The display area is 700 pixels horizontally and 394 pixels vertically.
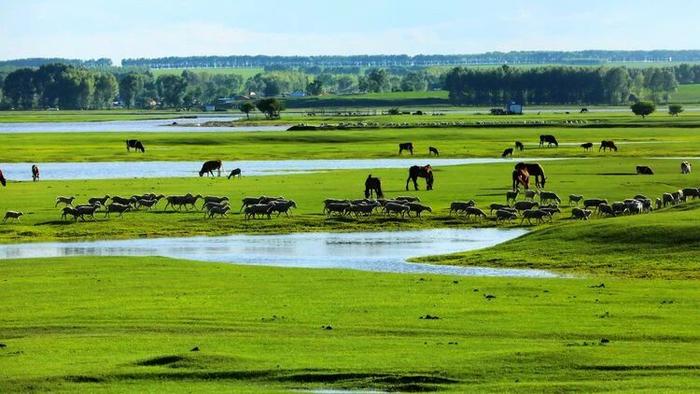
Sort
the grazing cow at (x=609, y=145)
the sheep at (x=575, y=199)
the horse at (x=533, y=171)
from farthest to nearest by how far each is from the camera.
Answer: the grazing cow at (x=609, y=145) < the horse at (x=533, y=171) < the sheep at (x=575, y=199)

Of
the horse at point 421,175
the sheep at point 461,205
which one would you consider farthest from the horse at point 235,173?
the sheep at point 461,205

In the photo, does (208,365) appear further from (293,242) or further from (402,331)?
(293,242)

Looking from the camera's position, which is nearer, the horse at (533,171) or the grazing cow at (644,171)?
the horse at (533,171)

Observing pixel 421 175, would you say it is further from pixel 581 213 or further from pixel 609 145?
pixel 609 145

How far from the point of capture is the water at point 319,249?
39.6 m

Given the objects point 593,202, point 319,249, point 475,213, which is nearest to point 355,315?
point 319,249

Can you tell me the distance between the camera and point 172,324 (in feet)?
93.9

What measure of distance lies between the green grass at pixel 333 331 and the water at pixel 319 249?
2.62 m

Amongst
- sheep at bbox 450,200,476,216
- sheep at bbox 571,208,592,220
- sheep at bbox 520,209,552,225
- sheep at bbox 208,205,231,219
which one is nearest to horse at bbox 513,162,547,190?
sheep at bbox 450,200,476,216

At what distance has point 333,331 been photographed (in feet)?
90.6

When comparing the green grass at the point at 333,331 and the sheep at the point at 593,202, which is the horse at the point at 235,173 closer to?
the sheep at the point at 593,202

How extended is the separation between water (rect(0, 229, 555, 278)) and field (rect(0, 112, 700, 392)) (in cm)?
136

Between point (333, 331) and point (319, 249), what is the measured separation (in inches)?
643

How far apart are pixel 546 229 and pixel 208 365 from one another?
2256cm
